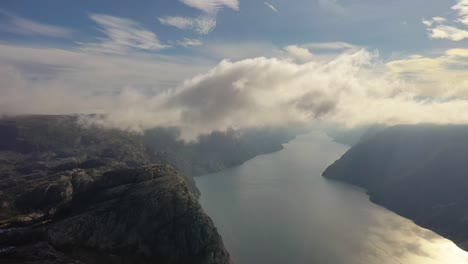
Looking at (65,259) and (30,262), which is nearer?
(30,262)

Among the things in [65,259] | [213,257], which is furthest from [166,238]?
[65,259]

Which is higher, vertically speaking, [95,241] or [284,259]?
[95,241]

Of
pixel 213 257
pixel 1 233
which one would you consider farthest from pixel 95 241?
pixel 213 257

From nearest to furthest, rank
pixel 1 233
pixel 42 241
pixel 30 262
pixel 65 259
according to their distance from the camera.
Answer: pixel 30 262 < pixel 65 259 < pixel 42 241 < pixel 1 233

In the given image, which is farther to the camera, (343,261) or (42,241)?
(343,261)

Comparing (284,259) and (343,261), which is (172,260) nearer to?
(284,259)

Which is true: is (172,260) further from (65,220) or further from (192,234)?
(65,220)

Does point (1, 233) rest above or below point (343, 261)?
above

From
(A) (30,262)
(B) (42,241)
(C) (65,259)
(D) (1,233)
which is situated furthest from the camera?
(D) (1,233)
